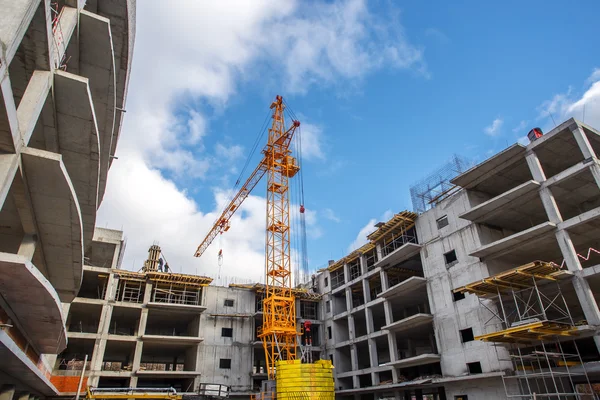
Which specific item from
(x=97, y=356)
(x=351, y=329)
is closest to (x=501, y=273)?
(x=351, y=329)

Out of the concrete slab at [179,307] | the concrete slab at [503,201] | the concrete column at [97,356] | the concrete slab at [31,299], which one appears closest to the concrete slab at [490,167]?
the concrete slab at [503,201]

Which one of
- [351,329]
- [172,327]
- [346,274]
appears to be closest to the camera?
[351,329]

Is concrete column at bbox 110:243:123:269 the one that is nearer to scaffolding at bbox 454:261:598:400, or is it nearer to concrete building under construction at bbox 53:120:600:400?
concrete building under construction at bbox 53:120:600:400

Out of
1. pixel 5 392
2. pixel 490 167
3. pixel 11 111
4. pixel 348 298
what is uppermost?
pixel 490 167

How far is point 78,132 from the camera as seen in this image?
14.3 metres

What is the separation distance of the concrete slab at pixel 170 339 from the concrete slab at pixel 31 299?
24583mm

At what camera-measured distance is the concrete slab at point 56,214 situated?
1106cm

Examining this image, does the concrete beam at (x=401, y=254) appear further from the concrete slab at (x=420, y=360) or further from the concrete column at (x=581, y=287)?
the concrete column at (x=581, y=287)

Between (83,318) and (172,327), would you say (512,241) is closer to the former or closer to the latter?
(172,327)

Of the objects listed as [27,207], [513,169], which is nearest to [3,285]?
[27,207]

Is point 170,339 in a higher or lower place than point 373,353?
higher

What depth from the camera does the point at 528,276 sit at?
2462 cm

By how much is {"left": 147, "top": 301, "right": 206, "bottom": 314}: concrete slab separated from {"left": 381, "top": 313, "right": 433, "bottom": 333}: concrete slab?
21792 millimetres

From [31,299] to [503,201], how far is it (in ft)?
99.8
